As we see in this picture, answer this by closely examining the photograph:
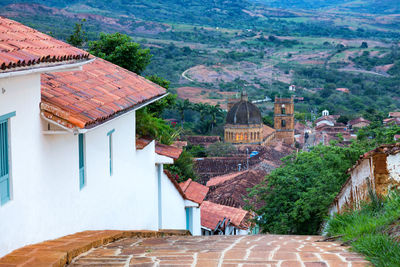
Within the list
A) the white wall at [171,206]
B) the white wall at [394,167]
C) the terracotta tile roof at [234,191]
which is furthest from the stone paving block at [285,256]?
the terracotta tile roof at [234,191]

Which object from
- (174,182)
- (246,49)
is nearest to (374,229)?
Answer: (174,182)

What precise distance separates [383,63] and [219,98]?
51.0m

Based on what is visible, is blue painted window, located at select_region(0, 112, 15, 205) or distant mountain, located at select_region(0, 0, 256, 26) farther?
distant mountain, located at select_region(0, 0, 256, 26)

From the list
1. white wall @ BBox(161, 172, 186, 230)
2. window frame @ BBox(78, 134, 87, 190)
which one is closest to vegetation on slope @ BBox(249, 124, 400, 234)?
white wall @ BBox(161, 172, 186, 230)

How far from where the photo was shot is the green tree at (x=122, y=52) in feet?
57.2

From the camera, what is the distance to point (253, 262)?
484 centimetres

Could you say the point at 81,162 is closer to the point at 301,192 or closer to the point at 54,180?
the point at 54,180

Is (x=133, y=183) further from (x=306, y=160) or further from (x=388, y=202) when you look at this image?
(x=306, y=160)

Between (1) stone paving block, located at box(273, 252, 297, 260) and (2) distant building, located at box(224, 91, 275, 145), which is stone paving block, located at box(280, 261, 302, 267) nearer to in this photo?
(1) stone paving block, located at box(273, 252, 297, 260)

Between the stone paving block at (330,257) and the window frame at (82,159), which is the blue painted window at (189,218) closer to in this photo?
the window frame at (82,159)

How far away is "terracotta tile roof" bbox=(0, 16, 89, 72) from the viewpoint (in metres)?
4.85

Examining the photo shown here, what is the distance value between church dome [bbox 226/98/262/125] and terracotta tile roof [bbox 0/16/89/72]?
70778 mm

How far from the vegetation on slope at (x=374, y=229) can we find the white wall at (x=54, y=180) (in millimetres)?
2804

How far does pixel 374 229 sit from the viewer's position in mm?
6043
